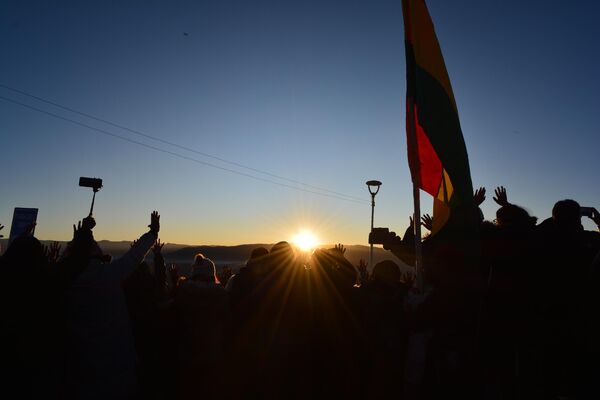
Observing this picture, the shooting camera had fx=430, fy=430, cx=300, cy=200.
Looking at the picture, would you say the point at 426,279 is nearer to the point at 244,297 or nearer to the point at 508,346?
the point at 508,346

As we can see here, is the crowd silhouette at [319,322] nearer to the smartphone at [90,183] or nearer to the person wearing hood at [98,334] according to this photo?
→ the person wearing hood at [98,334]

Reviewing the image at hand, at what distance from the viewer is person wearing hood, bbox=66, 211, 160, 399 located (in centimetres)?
317

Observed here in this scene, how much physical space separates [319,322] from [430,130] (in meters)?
2.49

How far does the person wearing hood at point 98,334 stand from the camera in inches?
125

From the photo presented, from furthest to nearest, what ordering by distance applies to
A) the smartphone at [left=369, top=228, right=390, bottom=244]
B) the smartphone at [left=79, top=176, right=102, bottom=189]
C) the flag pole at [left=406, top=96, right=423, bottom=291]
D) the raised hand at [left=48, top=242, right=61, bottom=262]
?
the smartphone at [left=79, top=176, right=102, bottom=189], the smartphone at [left=369, top=228, right=390, bottom=244], the raised hand at [left=48, top=242, right=61, bottom=262], the flag pole at [left=406, top=96, right=423, bottom=291]

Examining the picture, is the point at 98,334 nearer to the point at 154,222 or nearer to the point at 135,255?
the point at 135,255

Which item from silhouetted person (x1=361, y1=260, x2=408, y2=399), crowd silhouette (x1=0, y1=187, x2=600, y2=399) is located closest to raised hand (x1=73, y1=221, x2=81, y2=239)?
crowd silhouette (x1=0, y1=187, x2=600, y2=399)

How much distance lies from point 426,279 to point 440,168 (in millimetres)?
1361

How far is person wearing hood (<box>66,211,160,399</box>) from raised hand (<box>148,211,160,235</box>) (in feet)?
1.40

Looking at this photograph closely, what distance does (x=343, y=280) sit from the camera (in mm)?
4156

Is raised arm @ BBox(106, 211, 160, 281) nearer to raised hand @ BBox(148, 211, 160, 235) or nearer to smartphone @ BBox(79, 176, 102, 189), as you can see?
raised hand @ BBox(148, 211, 160, 235)

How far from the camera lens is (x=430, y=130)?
490 centimetres

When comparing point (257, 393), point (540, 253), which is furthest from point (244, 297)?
point (540, 253)

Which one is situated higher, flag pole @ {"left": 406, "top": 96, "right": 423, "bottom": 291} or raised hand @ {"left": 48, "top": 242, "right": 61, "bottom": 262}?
flag pole @ {"left": 406, "top": 96, "right": 423, "bottom": 291}
